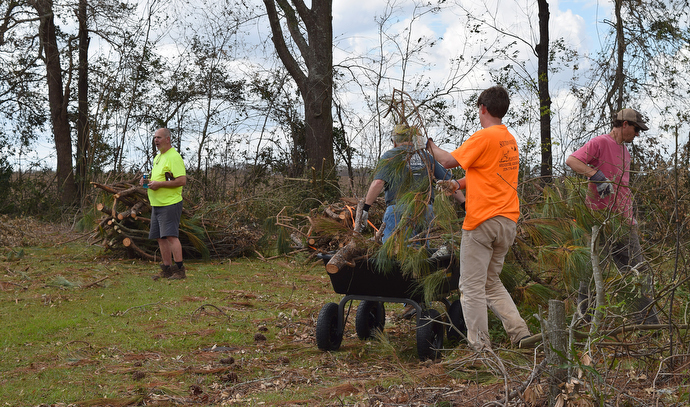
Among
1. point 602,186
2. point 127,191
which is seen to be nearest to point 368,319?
point 602,186

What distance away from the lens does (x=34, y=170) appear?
51.2ft

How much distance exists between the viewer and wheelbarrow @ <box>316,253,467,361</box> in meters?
3.92

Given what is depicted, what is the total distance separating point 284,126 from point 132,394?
11.0m

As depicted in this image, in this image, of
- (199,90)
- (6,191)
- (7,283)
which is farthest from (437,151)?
(6,191)

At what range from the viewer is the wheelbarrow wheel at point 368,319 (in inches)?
184

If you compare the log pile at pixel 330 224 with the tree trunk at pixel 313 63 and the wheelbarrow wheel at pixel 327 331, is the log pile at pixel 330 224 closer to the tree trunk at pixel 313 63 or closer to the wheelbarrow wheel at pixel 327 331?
the wheelbarrow wheel at pixel 327 331

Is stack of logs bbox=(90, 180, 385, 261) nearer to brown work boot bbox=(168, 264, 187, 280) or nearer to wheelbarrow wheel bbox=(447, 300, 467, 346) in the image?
brown work boot bbox=(168, 264, 187, 280)

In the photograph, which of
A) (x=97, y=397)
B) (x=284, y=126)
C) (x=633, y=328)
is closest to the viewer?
(x=633, y=328)

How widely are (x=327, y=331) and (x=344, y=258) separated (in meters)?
0.63

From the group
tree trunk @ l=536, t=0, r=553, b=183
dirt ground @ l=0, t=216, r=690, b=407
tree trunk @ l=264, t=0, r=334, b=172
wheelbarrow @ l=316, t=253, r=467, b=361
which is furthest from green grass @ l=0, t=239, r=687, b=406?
tree trunk @ l=536, t=0, r=553, b=183

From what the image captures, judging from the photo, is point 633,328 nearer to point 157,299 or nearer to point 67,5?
point 157,299

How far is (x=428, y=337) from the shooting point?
12.8 ft

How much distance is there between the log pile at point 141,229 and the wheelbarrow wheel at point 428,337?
5.39 m

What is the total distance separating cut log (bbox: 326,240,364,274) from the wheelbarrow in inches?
2.0
